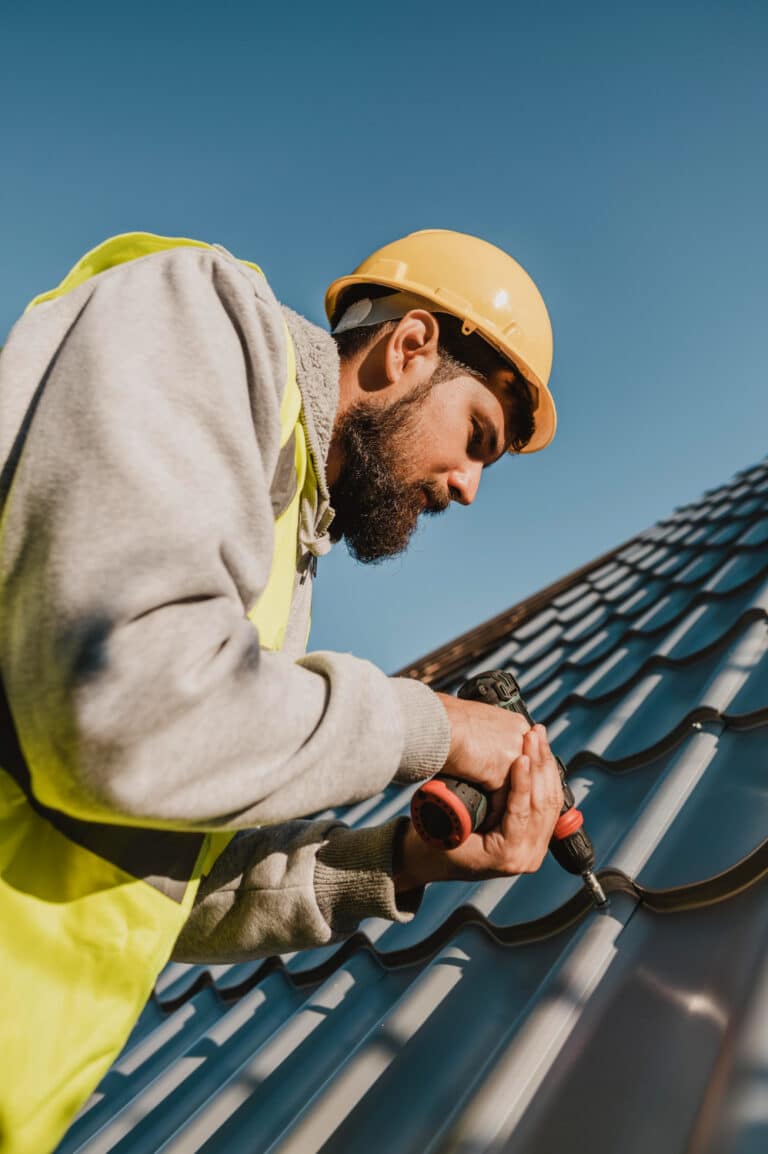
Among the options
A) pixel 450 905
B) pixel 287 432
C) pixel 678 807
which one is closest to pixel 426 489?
pixel 287 432

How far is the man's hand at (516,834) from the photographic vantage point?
4.60 feet

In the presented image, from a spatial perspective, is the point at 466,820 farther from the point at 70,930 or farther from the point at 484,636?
the point at 484,636

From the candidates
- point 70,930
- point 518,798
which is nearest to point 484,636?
point 518,798

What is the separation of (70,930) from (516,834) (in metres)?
0.75

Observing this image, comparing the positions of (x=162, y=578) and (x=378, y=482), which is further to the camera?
(x=378, y=482)

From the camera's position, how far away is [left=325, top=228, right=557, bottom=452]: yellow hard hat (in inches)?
81.1

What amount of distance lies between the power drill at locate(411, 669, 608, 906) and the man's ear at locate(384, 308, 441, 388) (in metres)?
0.77

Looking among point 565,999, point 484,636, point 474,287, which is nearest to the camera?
point 565,999

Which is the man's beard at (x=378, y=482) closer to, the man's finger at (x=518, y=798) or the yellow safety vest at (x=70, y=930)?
the yellow safety vest at (x=70, y=930)

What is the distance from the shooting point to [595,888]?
4.91ft

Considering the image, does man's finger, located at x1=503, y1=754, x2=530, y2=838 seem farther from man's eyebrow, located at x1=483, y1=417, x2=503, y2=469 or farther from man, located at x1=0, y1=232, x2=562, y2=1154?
man's eyebrow, located at x1=483, y1=417, x2=503, y2=469

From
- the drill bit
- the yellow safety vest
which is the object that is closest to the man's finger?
the drill bit

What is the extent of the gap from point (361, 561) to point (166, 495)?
1234 millimetres

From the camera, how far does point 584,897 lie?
1568mm
